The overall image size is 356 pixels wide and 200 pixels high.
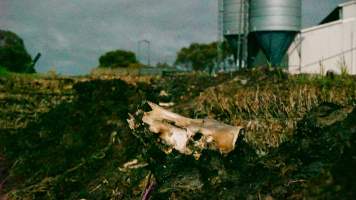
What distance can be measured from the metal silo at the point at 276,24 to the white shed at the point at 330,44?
83 centimetres

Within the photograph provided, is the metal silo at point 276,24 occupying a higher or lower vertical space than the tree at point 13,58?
higher

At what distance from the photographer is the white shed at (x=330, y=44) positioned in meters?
30.5

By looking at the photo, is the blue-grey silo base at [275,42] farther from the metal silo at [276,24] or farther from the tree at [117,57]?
the tree at [117,57]

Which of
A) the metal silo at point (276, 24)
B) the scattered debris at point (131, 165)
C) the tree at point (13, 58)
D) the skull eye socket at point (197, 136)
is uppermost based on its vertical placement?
the metal silo at point (276, 24)

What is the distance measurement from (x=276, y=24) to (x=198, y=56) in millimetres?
56733

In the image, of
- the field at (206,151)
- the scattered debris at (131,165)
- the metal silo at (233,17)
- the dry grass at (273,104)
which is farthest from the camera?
the metal silo at (233,17)

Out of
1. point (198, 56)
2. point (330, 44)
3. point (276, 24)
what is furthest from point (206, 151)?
point (198, 56)

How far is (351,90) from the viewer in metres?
7.44

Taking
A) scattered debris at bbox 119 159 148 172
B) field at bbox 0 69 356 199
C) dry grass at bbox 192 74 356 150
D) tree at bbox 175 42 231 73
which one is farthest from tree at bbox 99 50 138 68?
scattered debris at bbox 119 159 148 172

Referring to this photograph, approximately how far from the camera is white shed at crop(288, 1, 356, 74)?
100 feet

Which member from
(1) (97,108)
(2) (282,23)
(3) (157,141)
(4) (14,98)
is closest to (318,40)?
(2) (282,23)

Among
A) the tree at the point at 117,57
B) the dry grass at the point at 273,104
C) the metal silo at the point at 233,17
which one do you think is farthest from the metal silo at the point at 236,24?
the tree at the point at 117,57

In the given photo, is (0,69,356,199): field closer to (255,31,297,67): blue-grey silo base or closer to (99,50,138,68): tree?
(255,31,297,67): blue-grey silo base

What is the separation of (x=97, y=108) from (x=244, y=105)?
3.19 meters
